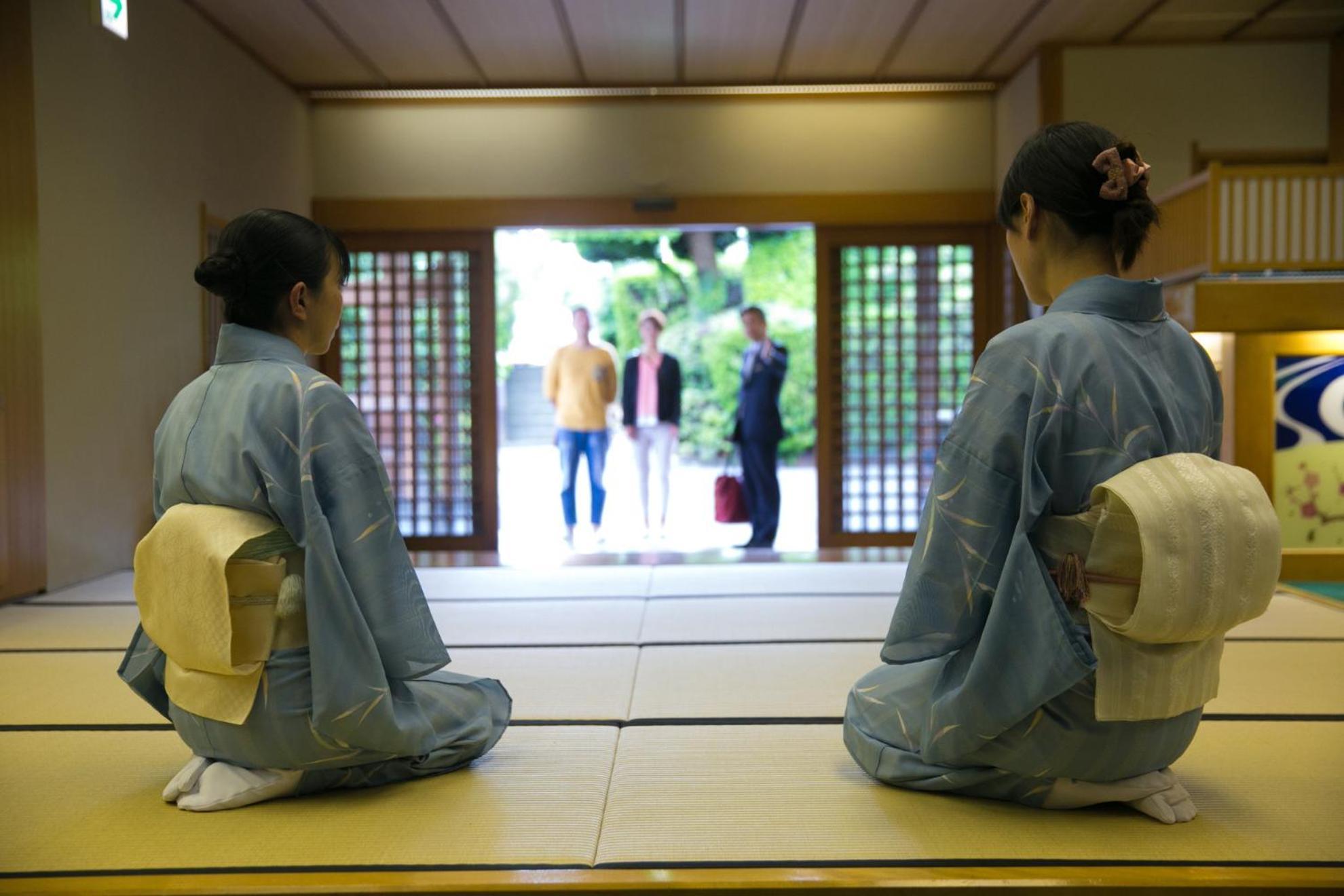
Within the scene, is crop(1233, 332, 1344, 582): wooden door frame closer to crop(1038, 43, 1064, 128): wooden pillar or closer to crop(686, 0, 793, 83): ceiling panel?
crop(1038, 43, 1064, 128): wooden pillar

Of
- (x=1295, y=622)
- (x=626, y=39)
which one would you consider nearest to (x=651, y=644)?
(x=1295, y=622)

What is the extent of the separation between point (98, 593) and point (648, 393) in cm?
351

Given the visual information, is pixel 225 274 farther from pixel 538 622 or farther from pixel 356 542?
pixel 538 622

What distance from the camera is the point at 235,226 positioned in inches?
71.1

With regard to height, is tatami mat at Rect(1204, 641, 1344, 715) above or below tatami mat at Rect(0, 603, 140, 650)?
above

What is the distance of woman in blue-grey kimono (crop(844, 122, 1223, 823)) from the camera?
5.24ft

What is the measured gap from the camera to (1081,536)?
1.60 meters

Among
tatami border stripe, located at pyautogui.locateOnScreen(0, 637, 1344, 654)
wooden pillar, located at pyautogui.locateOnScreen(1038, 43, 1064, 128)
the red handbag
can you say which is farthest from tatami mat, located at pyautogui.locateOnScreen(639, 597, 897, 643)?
wooden pillar, located at pyautogui.locateOnScreen(1038, 43, 1064, 128)

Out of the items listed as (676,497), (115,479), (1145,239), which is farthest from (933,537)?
(676,497)

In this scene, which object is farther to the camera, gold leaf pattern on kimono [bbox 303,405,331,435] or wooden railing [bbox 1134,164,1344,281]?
wooden railing [bbox 1134,164,1344,281]

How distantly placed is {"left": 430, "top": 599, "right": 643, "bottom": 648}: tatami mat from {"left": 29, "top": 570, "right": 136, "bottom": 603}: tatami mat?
111 cm

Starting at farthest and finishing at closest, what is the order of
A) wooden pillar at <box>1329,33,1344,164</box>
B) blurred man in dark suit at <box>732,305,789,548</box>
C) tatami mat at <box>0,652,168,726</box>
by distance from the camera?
blurred man in dark suit at <box>732,305,789,548</box> → wooden pillar at <box>1329,33,1344,164</box> → tatami mat at <box>0,652,168,726</box>

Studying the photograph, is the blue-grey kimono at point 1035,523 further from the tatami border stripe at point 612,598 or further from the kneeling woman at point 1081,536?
the tatami border stripe at point 612,598

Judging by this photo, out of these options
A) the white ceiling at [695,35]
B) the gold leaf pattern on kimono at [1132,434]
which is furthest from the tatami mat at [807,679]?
the white ceiling at [695,35]
